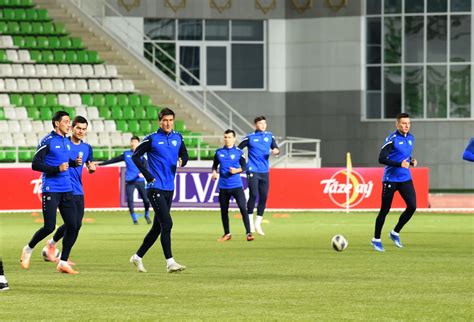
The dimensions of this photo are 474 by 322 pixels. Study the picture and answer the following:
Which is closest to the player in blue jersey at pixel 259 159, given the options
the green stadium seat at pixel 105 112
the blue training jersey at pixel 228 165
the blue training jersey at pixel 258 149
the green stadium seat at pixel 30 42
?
the blue training jersey at pixel 258 149

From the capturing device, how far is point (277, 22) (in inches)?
2018

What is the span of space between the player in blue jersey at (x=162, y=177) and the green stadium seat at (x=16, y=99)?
1051 inches

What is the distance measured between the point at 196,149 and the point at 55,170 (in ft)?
72.9

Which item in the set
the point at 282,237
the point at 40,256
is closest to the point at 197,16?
the point at 282,237

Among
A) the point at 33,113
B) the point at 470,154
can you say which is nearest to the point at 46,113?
the point at 33,113

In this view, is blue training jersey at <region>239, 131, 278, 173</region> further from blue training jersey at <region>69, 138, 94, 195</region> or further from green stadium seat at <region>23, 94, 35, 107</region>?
green stadium seat at <region>23, 94, 35, 107</region>

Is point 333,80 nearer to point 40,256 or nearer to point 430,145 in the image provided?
point 430,145

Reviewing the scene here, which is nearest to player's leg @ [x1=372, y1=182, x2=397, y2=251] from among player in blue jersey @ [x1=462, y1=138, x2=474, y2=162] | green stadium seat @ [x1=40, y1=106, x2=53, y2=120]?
player in blue jersey @ [x1=462, y1=138, x2=474, y2=162]

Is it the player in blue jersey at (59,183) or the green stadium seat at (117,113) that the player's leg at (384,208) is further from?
the green stadium seat at (117,113)

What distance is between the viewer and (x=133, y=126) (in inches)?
1693

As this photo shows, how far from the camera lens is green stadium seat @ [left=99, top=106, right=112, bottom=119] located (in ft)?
143

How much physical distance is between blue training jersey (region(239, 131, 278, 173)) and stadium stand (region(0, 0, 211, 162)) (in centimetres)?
1397

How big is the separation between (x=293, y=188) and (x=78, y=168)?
1798 centimetres

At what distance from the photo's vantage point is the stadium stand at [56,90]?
137 feet
